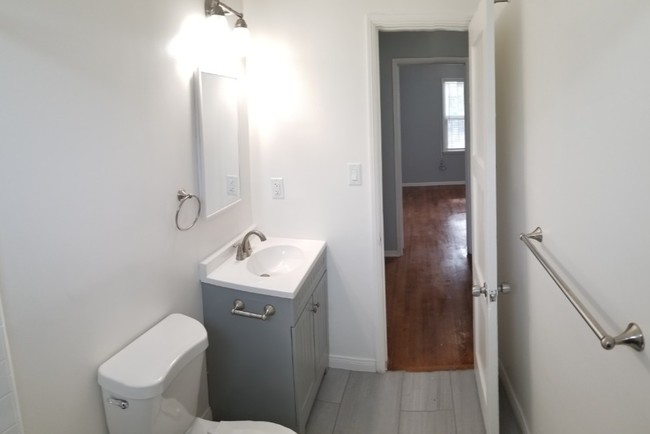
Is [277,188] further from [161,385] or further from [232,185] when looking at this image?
[161,385]

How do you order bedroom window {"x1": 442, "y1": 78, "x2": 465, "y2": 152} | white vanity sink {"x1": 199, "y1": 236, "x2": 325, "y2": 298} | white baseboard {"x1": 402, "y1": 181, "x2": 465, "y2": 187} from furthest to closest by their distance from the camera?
white baseboard {"x1": 402, "y1": 181, "x2": 465, "y2": 187}
bedroom window {"x1": 442, "y1": 78, "x2": 465, "y2": 152}
white vanity sink {"x1": 199, "y1": 236, "x2": 325, "y2": 298}

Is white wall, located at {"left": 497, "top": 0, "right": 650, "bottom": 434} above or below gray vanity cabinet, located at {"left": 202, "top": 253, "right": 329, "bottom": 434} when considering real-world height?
above

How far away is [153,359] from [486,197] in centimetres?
136

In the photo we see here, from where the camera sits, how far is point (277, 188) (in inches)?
115

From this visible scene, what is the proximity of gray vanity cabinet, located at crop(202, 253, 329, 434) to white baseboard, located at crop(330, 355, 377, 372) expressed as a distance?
0.60 meters

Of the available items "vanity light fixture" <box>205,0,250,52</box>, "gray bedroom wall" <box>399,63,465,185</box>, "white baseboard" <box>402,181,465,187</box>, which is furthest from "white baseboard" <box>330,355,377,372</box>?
"white baseboard" <box>402,181,465,187</box>

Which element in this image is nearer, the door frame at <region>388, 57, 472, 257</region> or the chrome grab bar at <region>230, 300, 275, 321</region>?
the chrome grab bar at <region>230, 300, 275, 321</region>

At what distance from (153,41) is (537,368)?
1965 mm

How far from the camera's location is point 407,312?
12.8 feet

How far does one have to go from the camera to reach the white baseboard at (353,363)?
118 inches

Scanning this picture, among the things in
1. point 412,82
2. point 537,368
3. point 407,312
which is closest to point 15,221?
point 537,368

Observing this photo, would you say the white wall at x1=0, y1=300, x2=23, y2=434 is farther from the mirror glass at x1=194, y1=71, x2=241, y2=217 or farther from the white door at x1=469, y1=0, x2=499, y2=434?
the white door at x1=469, y1=0, x2=499, y2=434

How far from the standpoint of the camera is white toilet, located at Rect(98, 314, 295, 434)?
159cm

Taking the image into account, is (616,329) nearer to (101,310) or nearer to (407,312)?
(101,310)
